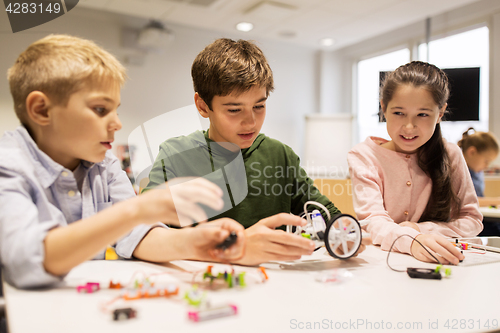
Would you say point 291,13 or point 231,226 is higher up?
point 291,13

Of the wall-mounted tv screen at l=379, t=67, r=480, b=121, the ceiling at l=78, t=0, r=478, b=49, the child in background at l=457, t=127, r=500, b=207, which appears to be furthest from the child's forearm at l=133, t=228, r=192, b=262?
the ceiling at l=78, t=0, r=478, b=49

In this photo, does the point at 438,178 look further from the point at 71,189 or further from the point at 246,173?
the point at 71,189

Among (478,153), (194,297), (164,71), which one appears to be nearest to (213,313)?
(194,297)

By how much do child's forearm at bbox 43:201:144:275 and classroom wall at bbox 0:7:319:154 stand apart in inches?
10.2

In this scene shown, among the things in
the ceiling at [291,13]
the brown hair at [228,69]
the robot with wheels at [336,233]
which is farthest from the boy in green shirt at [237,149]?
the ceiling at [291,13]

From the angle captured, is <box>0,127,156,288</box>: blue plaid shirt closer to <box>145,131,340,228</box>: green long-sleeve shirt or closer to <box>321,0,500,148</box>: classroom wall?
<box>145,131,340,228</box>: green long-sleeve shirt

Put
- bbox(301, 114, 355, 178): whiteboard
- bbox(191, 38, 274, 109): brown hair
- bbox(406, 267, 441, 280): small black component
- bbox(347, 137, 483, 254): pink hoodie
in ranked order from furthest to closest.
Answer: bbox(301, 114, 355, 178): whiteboard
bbox(347, 137, 483, 254): pink hoodie
bbox(191, 38, 274, 109): brown hair
bbox(406, 267, 441, 280): small black component

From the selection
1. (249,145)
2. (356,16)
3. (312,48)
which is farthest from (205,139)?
(312,48)

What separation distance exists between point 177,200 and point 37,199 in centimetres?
28

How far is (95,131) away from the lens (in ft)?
2.06

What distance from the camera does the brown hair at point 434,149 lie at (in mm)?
1087

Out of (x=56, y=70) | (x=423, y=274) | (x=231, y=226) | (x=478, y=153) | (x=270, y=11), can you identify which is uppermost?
(x=270, y=11)

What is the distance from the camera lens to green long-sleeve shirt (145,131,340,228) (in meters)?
1.00

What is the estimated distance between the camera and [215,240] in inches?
23.9
